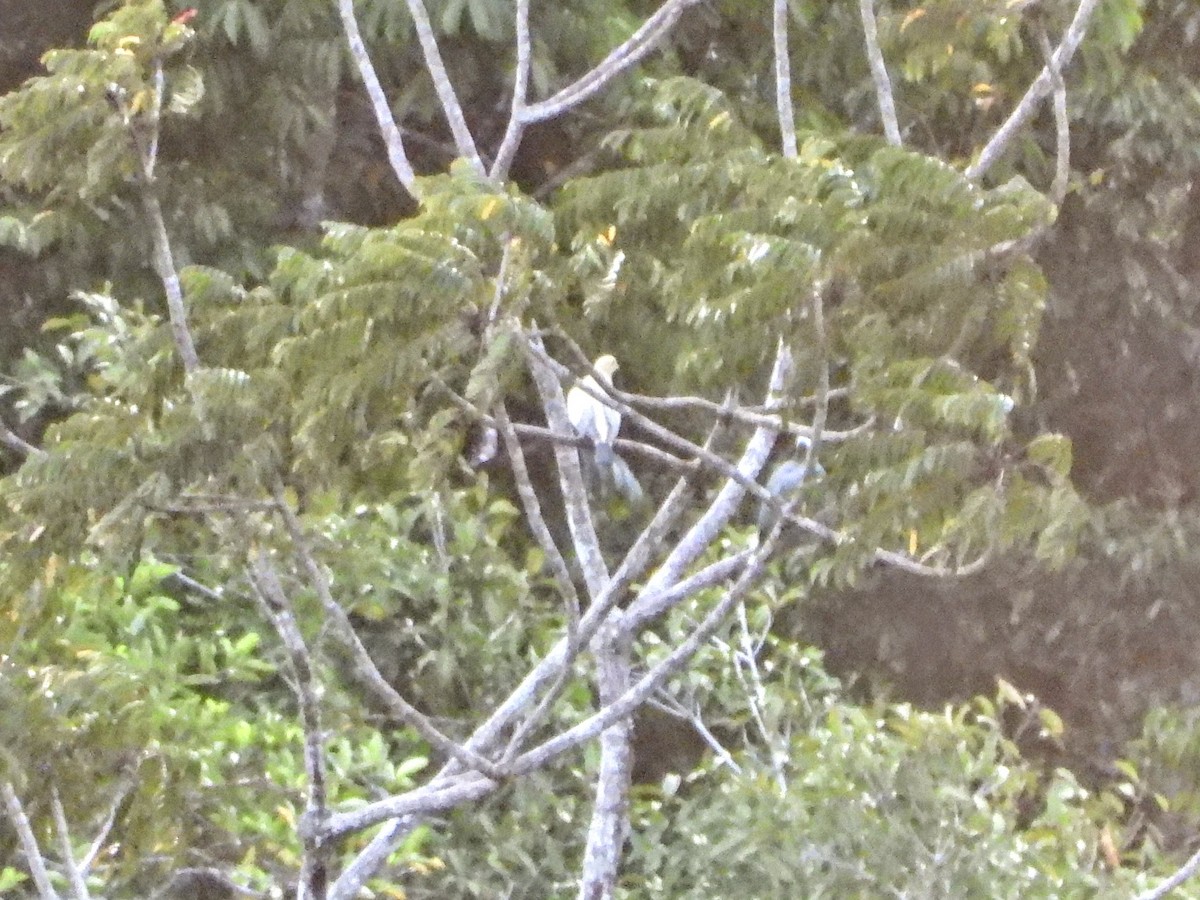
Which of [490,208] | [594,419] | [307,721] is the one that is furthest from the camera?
[594,419]

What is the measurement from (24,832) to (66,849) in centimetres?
13

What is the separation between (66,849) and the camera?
8.48ft

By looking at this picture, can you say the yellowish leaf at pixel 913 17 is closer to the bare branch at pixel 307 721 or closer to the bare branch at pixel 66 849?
the bare branch at pixel 307 721

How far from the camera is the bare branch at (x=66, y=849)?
2494 mm

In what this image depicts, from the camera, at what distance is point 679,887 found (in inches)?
146

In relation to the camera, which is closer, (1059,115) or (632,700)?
(632,700)

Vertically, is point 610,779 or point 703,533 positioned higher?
point 703,533

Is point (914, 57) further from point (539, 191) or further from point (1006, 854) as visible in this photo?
point (539, 191)

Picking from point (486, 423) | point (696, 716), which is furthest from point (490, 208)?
A: point (696, 716)

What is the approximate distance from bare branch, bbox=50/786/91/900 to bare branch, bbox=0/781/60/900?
0.04m

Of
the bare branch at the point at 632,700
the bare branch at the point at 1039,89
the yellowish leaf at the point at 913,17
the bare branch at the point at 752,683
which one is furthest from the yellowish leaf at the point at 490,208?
the bare branch at the point at 752,683

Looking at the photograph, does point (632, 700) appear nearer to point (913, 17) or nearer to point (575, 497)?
point (575, 497)

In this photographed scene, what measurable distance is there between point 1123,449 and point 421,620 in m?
2.67

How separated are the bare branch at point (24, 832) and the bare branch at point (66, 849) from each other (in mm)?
39
